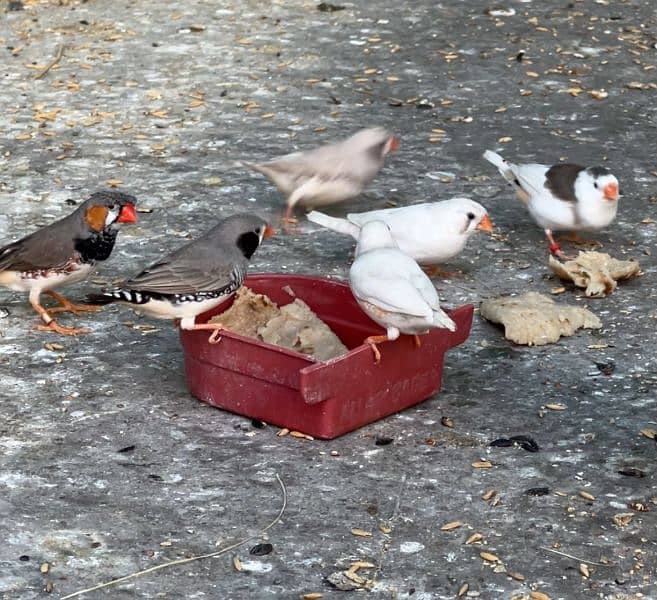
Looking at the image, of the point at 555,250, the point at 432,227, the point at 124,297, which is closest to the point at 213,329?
the point at 124,297

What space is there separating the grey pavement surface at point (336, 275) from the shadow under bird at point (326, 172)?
0.20 metres

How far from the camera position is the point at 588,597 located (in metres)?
3.80

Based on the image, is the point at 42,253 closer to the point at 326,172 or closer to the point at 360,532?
the point at 326,172

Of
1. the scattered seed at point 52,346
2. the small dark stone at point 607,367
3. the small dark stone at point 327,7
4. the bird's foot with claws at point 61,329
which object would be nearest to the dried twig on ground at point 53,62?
the small dark stone at point 327,7

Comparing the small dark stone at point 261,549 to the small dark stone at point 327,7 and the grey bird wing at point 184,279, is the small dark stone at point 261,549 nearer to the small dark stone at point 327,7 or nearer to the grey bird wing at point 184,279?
the grey bird wing at point 184,279

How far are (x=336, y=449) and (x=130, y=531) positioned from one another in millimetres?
835

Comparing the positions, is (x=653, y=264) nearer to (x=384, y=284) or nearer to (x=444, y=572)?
(x=384, y=284)

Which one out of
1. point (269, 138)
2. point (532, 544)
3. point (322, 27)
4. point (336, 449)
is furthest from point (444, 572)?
point (322, 27)

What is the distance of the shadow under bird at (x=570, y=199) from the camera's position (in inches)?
245

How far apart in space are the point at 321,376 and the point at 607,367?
138 cm

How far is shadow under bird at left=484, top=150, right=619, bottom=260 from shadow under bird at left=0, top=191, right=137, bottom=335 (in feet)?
6.51

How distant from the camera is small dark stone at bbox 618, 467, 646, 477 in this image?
4.45 meters

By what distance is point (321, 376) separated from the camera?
441 centimetres

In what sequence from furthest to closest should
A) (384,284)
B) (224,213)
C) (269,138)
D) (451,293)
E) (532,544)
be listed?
1. (269,138)
2. (224,213)
3. (451,293)
4. (384,284)
5. (532,544)
